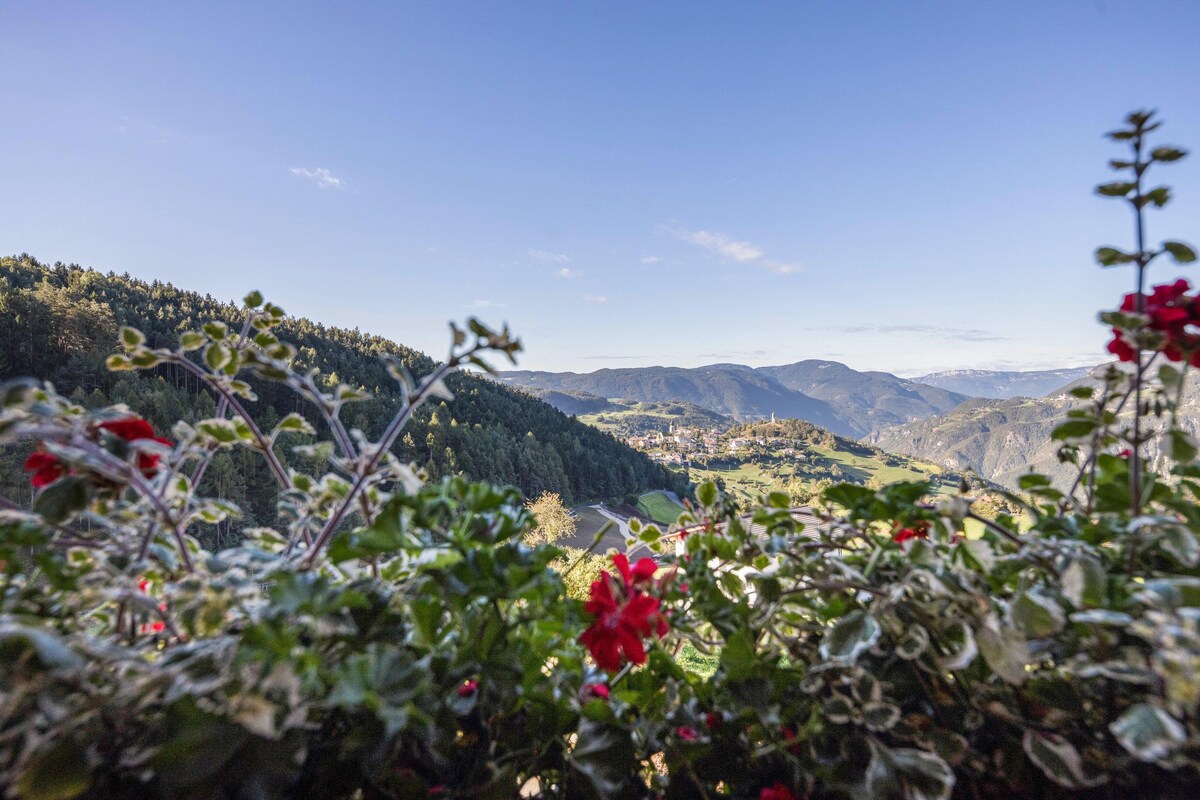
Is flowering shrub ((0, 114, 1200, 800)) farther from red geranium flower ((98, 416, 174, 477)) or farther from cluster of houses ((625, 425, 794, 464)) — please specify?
cluster of houses ((625, 425, 794, 464))

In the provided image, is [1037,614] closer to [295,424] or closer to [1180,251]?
[1180,251]

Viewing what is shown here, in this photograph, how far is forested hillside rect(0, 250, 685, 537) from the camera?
28.6 meters

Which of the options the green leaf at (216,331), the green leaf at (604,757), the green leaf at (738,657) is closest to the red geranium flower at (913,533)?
the green leaf at (738,657)

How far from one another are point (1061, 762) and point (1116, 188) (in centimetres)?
92

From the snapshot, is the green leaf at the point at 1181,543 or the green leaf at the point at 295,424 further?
the green leaf at the point at 295,424

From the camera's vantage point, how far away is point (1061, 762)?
56 centimetres

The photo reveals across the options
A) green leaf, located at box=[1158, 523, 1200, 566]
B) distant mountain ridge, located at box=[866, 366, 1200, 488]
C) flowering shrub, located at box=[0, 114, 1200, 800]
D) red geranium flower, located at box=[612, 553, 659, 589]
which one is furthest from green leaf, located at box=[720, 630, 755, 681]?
distant mountain ridge, located at box=[866, 366, 1200, 488]

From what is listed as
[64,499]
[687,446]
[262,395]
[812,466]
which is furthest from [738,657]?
[687,446]

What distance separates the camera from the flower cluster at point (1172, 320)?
0.83m

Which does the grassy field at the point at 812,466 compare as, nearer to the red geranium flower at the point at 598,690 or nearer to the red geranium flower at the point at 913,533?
the red geranium flower at the point at 913,533

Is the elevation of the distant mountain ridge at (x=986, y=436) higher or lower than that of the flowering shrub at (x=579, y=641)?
lower

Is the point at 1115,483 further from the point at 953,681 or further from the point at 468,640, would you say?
the point at 468,640

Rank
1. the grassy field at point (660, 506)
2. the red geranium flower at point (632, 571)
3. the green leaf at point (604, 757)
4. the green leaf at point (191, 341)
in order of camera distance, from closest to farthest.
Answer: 1. the green leaf at point (604, 757)
2. the red geranium flower at point (632, 571)
3. the green leaf at point (191, 341)
4. the grassy field at point (660, 506)

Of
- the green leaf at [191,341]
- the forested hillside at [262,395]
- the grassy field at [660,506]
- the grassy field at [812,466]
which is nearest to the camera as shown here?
the green leaf at [191,341]
